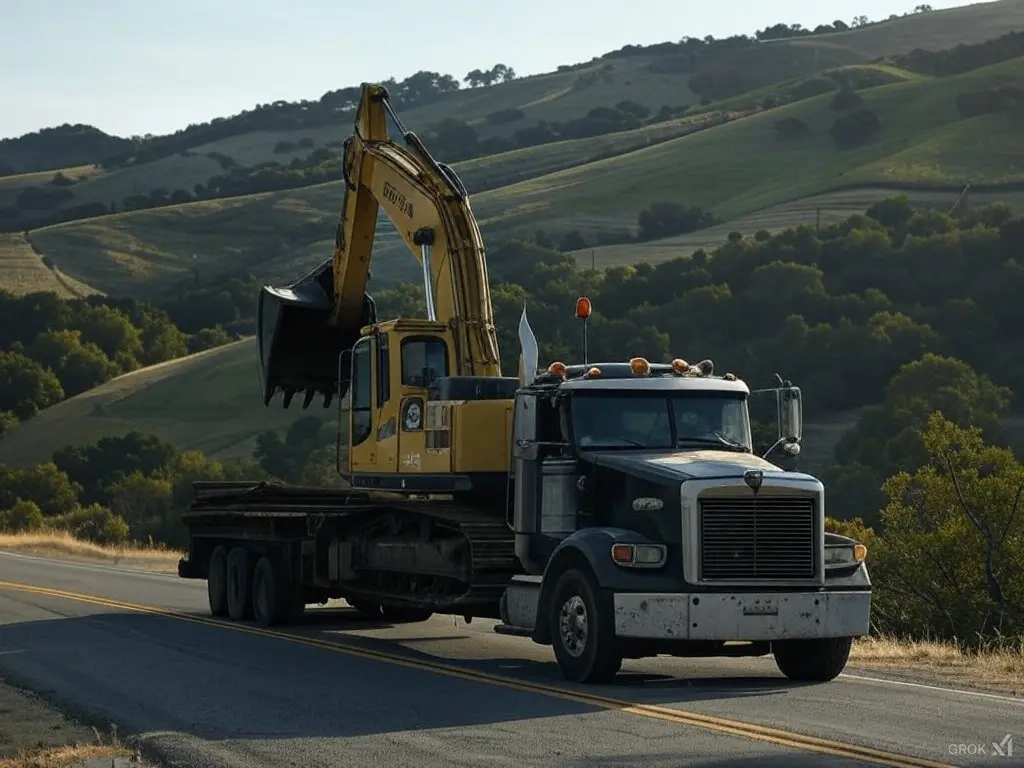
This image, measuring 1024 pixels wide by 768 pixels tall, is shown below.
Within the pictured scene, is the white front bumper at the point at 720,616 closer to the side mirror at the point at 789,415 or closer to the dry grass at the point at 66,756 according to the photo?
the side mirror at the point at 789,415

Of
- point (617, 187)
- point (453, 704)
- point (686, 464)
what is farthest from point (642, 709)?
point (617, 187)

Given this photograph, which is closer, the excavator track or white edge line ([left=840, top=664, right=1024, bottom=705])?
white edge line ([left=840, top=664, right=1024, bottom=705])

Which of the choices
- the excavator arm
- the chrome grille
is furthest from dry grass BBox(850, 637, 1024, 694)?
the excavator arm

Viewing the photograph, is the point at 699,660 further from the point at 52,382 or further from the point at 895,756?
the point at 52,382

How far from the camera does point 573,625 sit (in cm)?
1549

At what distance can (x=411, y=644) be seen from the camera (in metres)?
19.7

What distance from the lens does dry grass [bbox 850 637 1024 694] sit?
15469 millimetres

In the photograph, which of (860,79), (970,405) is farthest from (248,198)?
(970,405)

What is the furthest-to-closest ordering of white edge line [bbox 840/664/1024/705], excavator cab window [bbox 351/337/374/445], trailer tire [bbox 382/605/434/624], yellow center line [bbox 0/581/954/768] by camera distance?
trailer tire [bbox 382/605/434/624]
excavator cab window [bbox 351/337/374/445]
white edge line [bbox 840/664/1024/705]
yellow center line [bbox 0/581/954/768]

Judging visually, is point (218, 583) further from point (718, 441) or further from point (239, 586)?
point (718, 441)

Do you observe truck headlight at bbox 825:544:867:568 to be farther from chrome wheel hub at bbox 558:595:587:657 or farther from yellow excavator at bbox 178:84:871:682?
chrome wheel hub at bbox 558:595:587:657

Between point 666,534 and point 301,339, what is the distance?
30.1 ft

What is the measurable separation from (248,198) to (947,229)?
8416 centimetres

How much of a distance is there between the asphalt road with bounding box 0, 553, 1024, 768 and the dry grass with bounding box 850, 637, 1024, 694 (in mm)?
810
